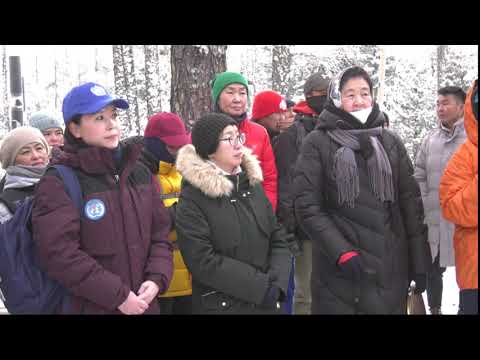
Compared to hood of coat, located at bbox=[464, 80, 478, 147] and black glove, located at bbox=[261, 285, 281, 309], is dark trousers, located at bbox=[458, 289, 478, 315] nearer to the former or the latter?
hood of coat, located at bbox=[464, 80, 478, 147]

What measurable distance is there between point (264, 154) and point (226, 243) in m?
1.62

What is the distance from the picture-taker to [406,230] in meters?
3.44

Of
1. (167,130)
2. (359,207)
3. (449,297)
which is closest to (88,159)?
(167,130)

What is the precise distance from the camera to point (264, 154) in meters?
4.52

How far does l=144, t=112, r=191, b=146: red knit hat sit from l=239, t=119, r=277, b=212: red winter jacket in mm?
690

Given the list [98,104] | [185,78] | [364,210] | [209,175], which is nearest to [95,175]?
[98,104]

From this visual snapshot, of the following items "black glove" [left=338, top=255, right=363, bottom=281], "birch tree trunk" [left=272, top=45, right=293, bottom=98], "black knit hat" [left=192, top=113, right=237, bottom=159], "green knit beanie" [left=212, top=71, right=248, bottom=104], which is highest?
"birch tree trunk" [left=272, top=45, right=293, bottom=98]

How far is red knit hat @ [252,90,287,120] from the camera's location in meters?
5.26

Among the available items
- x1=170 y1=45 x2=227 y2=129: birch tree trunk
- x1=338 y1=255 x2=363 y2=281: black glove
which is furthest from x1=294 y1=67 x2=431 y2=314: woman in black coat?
x1=170 y1=45 x2=227 y2=129: birch tree trunk

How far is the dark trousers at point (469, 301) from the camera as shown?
274 cm

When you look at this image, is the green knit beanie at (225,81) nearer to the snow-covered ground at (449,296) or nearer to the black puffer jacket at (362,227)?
the black puffer jacket at (362,227)

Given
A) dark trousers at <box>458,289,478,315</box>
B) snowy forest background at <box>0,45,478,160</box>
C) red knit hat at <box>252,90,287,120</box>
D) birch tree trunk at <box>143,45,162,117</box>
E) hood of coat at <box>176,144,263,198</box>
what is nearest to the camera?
dark trousers at <box>458,289,478,315</box>

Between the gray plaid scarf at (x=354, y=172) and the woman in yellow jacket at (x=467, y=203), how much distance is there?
50 cm
